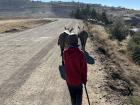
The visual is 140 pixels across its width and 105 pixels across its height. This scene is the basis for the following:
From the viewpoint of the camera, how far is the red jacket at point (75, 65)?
26.5 feet

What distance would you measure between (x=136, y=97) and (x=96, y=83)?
2.75 m

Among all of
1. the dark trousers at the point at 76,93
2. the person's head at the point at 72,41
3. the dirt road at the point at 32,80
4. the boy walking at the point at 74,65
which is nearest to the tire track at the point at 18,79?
the dirt road at the point at 32,80

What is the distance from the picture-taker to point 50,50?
2498 centimetres

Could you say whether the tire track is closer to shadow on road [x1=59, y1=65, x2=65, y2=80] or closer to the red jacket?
shadow on road [x1=59, y1=65, x2=65, y2=80]

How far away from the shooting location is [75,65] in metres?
8.11

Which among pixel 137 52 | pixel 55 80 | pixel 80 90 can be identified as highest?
pixel 80 90

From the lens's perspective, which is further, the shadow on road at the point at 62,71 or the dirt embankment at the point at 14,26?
the dirt embankment at the point at 14,26

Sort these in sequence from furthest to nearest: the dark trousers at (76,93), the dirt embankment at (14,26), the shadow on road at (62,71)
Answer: the dirt embankment at (14,26) → the shadow on road at (62,71) → the dark trousers at (76,93)

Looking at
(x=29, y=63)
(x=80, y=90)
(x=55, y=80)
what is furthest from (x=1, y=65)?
(x=80, y=90)

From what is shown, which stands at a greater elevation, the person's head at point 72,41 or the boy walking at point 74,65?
the person's head at point 72,41

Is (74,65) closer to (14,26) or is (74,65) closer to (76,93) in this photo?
(76,93)

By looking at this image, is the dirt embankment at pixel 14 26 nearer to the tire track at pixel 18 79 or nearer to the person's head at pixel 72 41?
the tire track at pixel 18 79

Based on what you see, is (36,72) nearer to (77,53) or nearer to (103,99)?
(103,99)

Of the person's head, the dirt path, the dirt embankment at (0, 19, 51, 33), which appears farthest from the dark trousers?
the dirt embankment at (0, 19, 51, 33)
